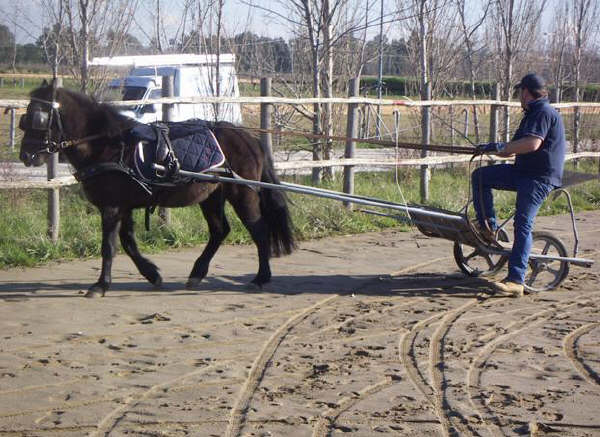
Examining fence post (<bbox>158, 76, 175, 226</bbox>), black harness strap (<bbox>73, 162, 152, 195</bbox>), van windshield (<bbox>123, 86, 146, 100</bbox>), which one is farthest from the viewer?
van windshield (<bbox>123, 86, 146, 100</bbox>)

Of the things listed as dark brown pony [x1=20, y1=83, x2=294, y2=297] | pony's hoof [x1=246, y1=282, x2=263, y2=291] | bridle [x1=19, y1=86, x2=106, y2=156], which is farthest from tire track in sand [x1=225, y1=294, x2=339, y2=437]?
bridle [x1=19, y1=86, x2=106, y2=156]

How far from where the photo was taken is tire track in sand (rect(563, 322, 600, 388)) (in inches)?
219

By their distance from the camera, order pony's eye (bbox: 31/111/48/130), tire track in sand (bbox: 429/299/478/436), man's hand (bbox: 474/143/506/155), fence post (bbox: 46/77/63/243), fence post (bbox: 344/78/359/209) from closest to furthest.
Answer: tire track in sand (bbox: 429/299/478/436) < pony's eye (bbox: 31/111/48/130) < man's hand (bbox: 474/143/506/155) < fence post (bbox: 46/77/63/243) < fence post (bbox: 344/78/359/209)

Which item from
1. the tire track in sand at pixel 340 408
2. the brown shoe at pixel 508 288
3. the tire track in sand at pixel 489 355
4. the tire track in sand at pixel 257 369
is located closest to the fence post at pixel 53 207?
the tire track in sand at pixel 257 369

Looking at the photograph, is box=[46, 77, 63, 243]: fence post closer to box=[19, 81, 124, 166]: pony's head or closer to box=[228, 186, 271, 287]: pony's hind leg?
box=[19, 81, 124, 166]: pony's head

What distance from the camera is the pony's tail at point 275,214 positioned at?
8.55 meters

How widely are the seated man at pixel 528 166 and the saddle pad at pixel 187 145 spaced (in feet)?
7.97

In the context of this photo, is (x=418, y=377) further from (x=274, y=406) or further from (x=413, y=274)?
(x=413, y=274)

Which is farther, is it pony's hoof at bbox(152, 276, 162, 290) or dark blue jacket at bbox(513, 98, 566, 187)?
pony's hoof at bbox(152, 276, 162, 290)

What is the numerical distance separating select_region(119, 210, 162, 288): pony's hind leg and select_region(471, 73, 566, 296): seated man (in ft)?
10.2

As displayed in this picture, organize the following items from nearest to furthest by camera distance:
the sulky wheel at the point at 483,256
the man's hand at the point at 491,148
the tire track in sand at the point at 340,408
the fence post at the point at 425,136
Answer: the tire track in sand at the point at 340,408
the man's hand at the point at 491,148
the sulky wheel at the point at 483,256
the fence post at the point at 425,136

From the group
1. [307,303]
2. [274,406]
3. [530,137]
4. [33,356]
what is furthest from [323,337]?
[530,137]

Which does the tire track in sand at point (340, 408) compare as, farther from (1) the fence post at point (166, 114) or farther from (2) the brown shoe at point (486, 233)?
(1) the fence post at point (166, 114)

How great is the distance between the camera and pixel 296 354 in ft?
19.9
